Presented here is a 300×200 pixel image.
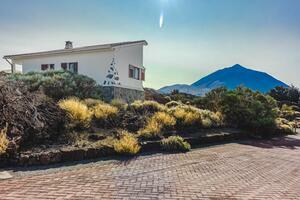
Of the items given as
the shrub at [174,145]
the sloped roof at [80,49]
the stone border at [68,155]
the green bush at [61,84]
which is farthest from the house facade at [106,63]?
the stone border at [68,155]

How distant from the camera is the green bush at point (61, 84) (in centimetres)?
1494

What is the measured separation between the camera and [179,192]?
5902mm

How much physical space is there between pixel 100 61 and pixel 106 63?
0.48 meters

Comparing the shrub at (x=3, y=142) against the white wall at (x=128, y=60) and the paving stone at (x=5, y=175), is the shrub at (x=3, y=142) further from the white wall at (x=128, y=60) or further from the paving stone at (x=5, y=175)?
the white wall at (x=128, y=60)

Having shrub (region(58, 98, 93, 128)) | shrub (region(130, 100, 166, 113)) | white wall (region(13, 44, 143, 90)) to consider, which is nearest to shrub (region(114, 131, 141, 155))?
shrub (region(58, 98, 93, 128))

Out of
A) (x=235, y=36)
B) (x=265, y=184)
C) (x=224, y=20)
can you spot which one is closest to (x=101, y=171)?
(x=265, y=184)

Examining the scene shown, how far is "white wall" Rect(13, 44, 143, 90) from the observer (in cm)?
1925

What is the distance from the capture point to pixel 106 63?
1917 cm

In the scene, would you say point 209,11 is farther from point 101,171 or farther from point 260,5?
point 101,171

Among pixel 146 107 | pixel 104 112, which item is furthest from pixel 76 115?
pixel 146 107

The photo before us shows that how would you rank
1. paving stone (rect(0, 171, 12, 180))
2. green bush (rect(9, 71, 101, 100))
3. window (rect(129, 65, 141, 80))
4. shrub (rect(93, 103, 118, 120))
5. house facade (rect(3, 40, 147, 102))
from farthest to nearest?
window (rect(129, 65, 141, 80)) → house facade (rect(3, 40, 147, 102)) → green bush (rect(9, 71, 101, 100)) → shrub (rect(93, 103, 118, 120)) → paving stone (rect(0, 171, 12, 180))

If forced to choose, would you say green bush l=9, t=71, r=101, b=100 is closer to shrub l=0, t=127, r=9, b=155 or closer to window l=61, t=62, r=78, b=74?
window l=61, t=62, r=78, b=74

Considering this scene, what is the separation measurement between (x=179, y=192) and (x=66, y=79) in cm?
1191

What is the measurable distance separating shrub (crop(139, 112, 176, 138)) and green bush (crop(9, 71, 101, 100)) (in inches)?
213
